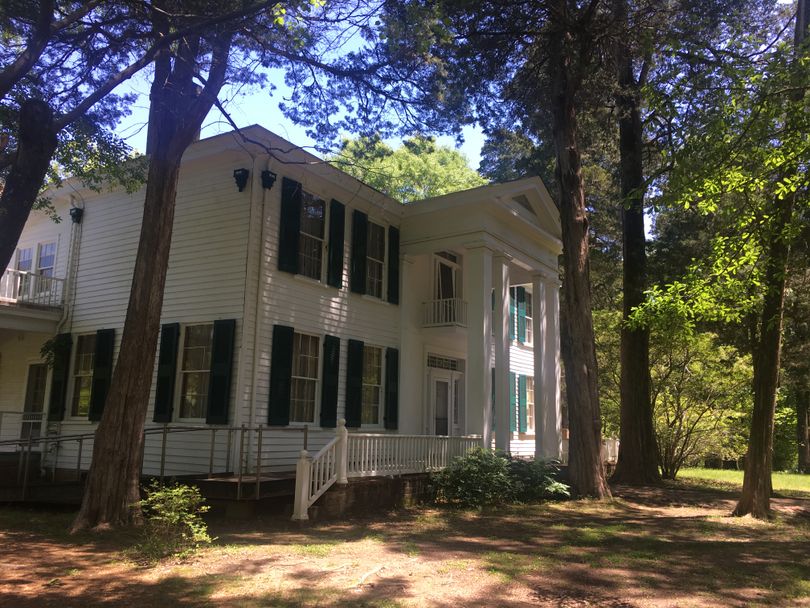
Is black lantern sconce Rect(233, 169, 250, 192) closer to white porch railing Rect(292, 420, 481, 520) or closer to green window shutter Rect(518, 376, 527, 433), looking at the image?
white porch railing Rect(292, 420, 481, 520)

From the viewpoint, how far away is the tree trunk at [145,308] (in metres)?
8.41

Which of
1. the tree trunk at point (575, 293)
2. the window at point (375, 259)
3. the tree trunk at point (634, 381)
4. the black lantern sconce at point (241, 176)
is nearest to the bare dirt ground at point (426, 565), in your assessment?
the tree trunk at point (575, 293)

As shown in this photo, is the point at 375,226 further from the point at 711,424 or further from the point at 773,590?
the point at 711,424

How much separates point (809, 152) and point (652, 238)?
50.7 ft

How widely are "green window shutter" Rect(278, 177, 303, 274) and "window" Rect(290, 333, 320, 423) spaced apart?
1.48 metres

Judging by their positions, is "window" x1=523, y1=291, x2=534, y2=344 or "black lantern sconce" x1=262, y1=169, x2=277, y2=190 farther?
"window" x1=523, y1=291, x2=534, y2=344

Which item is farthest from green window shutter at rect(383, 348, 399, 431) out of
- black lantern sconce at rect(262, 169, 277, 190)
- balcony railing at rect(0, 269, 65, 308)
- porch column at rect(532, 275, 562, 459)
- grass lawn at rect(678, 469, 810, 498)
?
grass lawn at rect(678, 469, 810, 498)

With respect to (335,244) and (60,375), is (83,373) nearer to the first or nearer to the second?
(60,375)

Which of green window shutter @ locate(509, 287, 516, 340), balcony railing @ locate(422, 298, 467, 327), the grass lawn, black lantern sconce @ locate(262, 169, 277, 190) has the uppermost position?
black lantern sconce @ locate(262, 169, 277, 190)

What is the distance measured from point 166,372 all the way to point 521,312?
11.7m

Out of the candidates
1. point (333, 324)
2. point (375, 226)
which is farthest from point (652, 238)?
point (333, 324)

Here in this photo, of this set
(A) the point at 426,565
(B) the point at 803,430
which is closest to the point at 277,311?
(A) the point at 426,565

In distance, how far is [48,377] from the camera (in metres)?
14.6

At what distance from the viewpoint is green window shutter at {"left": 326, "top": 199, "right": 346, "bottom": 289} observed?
13297mm
